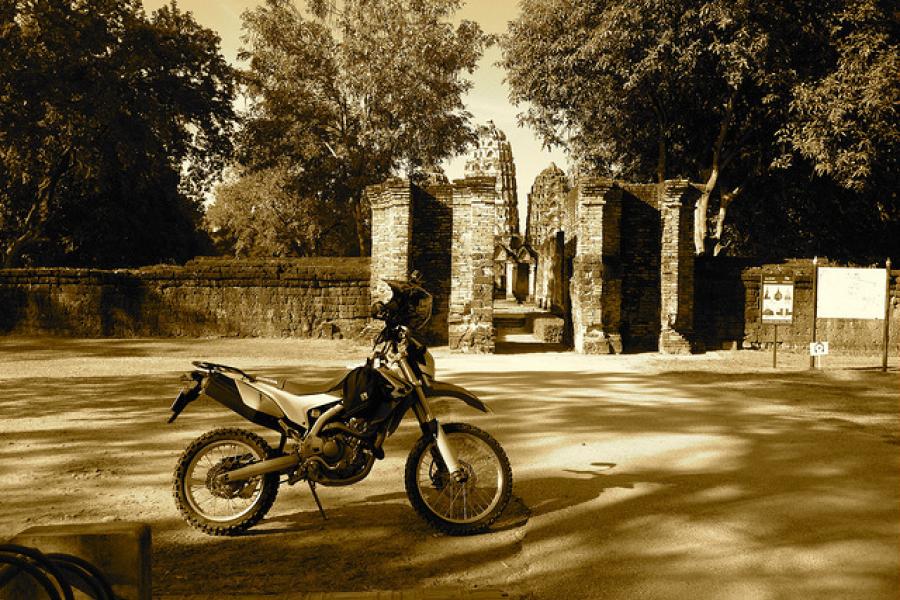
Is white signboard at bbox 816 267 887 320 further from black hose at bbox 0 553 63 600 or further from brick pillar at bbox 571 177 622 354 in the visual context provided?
black hose at bbox 0 553 63 600

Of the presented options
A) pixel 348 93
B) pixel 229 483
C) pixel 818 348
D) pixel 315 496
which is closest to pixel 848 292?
pixel 818 348

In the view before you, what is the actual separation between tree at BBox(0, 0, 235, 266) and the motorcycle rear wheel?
16118 mm

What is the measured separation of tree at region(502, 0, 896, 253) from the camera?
15398 millimetres

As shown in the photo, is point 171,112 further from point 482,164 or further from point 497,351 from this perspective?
point 482,164

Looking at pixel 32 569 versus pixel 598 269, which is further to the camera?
pixel 598 269

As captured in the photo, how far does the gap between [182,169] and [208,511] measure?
2114 centimetres

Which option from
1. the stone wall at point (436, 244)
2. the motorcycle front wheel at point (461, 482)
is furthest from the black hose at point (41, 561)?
the stone wall at point (436, 244)

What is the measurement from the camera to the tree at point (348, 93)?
23.1m

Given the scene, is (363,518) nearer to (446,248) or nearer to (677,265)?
(446,248)

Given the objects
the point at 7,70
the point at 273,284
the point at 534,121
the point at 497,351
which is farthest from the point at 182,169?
the point at 497,351

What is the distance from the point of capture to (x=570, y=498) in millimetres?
4559

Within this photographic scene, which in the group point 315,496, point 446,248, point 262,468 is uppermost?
point 446,248

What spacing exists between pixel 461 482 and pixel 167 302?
13.6m

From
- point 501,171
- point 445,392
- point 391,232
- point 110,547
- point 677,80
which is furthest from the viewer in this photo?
point 501,171
